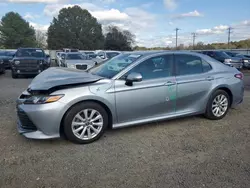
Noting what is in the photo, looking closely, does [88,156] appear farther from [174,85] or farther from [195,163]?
[174,85]

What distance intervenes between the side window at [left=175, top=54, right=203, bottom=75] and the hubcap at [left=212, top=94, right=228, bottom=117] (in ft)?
2.50

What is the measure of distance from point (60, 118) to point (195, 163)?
7.01 feet

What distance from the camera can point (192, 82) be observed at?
4.70m

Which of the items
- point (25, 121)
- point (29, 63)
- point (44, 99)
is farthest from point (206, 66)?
point (29, 63)

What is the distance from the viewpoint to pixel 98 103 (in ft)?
12.9

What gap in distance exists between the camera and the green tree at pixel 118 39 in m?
52.8

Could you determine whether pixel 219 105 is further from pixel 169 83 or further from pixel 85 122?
pixel 85 122

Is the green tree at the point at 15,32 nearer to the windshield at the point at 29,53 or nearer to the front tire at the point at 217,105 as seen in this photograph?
the windshield at the point at 29,53

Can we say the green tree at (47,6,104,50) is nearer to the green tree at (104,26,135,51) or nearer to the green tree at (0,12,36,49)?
the green tree at (104,26,135,51)

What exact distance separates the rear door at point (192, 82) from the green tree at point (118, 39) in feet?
159

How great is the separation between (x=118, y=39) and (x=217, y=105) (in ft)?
165

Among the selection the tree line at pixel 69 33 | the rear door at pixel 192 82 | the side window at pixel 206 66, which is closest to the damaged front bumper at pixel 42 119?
the rear door at pixel 192 82

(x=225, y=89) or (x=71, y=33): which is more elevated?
(x=71, y=33)

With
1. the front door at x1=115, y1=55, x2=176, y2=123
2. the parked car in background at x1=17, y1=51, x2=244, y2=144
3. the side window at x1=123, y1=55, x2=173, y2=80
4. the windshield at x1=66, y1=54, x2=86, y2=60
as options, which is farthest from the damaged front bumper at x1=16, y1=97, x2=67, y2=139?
the windshield at x1=66, y1=54, x2=86, y2=60
